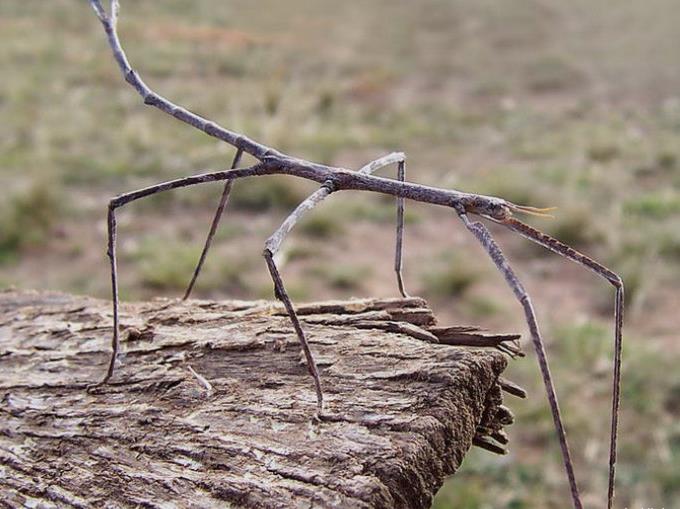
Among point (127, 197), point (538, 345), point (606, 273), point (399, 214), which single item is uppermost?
point (399, 214)

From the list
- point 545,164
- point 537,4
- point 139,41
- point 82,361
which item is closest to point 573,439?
point 82,361

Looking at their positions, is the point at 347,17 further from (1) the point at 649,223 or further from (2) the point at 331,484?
(2) the point at 331,484

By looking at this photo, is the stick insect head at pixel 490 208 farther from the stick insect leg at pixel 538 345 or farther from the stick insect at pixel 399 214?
the stick insect leg at pixel 538 345

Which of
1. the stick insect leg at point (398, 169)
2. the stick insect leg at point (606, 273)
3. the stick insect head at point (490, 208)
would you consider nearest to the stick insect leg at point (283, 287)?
the stick insect leg at point (398, 169)

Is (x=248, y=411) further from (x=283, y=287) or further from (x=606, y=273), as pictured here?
(x=606, y=273)

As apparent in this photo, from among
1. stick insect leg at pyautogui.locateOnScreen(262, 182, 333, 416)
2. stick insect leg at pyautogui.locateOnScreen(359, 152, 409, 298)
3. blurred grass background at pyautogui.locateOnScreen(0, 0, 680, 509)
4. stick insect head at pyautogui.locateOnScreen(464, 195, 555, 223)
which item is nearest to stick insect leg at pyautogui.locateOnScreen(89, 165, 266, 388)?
stick insect leg at pyautogui.locateOnScreen(262, 182, 333, 416)

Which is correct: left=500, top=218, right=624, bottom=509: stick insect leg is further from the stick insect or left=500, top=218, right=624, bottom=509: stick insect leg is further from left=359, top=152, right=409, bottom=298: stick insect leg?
left=359, top=152, right=409, bottom=298: stick insect leg

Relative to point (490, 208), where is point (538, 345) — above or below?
below

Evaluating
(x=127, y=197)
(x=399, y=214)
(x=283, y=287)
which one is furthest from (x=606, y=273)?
(x=127, y=197)
